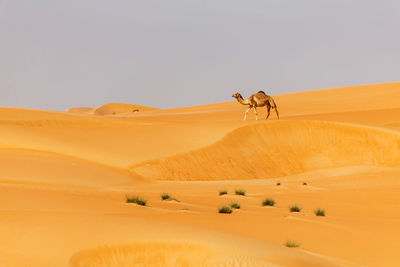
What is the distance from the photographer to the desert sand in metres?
7.57

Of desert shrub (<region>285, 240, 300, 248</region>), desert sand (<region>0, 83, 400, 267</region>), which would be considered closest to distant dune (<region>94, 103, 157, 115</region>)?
desert sand (<region>0, 83, 400, 267</region>)

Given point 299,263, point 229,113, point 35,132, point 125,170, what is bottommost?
point 299,263

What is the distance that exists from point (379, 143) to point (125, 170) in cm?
1529

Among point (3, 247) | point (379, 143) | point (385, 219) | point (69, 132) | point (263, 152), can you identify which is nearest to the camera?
point (3, 247)

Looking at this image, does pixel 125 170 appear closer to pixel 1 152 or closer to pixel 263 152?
pixel 1 152

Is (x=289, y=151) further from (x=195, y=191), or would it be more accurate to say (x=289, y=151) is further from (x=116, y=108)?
(x=116, y=108)

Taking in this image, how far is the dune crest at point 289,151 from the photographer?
88.7ft

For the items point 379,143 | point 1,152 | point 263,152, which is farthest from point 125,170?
point 379,143

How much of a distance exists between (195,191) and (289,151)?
13906mm

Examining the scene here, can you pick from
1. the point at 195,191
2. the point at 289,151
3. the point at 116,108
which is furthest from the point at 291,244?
the point at 116,108

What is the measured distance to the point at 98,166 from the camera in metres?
23.1

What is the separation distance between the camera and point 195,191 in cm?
1903

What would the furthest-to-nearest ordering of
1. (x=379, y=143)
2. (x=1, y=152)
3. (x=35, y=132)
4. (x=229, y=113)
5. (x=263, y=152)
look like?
(x=229, y=113) < (x=379, y=143) < (x=263, y=152) < (x=35, y=132) < (x=1, y=152)

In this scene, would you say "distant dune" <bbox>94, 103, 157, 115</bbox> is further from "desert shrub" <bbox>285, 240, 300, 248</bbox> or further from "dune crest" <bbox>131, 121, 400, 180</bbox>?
"desert shrub" <bbox>285, 240, 300, 248</bbox>
